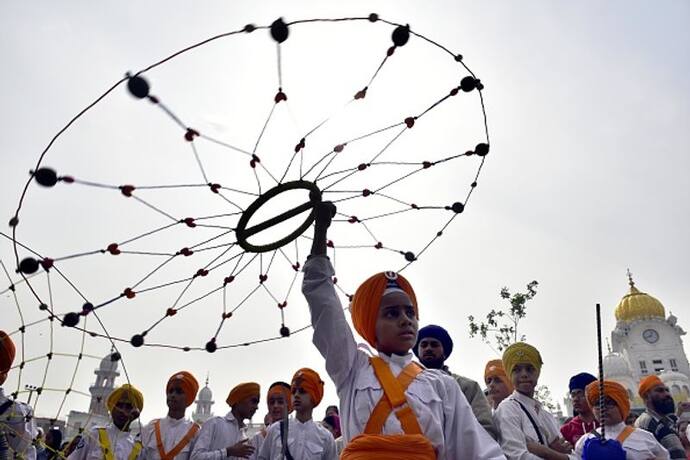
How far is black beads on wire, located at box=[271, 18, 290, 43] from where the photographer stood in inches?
135

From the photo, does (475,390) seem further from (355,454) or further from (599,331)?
(355,454)

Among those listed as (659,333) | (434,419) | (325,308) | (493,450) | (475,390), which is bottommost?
Result: (493,450)

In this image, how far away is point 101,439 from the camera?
736 centimetres

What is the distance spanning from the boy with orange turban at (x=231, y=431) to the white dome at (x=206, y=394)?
75433 mm

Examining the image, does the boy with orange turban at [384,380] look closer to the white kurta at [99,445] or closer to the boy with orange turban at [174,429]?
the boy with orange turban at [174,429]

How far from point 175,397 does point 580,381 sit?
6439 millimetres

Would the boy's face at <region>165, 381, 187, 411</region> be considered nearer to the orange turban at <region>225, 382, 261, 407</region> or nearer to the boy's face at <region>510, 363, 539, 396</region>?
the orange turban at <region>225, 382, 261, 407</region>

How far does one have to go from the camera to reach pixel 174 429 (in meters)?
7.82

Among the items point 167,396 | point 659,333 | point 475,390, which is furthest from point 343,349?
point 659,333

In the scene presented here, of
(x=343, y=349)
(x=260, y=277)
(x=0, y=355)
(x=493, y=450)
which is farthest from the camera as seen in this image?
(x=0, y=355)

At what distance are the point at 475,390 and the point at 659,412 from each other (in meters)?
4.32

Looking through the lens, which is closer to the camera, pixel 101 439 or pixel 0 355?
pixel 0 355

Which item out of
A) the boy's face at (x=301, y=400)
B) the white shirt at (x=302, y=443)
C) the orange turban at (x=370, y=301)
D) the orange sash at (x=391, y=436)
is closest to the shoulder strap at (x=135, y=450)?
the white shirt at (x=302, y=443)

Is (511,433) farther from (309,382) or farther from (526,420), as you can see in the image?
(309,382)
